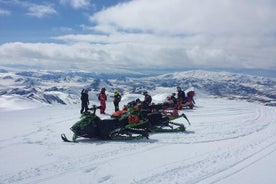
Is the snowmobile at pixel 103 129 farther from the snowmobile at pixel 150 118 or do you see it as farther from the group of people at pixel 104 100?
the group of people at pixel 104 100

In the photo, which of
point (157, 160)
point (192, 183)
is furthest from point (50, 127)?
point (192, 183)

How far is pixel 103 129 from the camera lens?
11984mm

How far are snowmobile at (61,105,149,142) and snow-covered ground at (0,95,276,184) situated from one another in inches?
12.5

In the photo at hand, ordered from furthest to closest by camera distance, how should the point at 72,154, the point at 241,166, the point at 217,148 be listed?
1. the point at 217,148
2. the point at 72,154
3. the point at 241,166

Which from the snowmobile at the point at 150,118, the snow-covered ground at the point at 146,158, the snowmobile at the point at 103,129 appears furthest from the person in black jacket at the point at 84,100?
the snowmobile at the point at 103,129

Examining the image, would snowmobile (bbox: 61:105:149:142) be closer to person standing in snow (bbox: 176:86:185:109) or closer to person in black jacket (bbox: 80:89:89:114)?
person in black jacket (bbox: 80:89:89:114)

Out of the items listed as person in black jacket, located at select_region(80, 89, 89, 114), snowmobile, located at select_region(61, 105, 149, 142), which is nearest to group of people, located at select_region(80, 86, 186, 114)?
person in black jacket, located at select_region(80, 89, 89, 114)

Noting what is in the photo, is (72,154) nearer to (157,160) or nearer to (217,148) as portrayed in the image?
(157,160)

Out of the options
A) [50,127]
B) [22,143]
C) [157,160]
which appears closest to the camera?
[157,160]

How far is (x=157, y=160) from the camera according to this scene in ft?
29.2

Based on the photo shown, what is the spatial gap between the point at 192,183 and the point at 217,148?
357 cm

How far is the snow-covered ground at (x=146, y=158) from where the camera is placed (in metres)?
7.42

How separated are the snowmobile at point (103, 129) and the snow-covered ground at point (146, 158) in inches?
12.5

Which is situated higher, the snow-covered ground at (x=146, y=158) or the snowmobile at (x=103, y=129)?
the snowmobile at (x=103, y=129)
